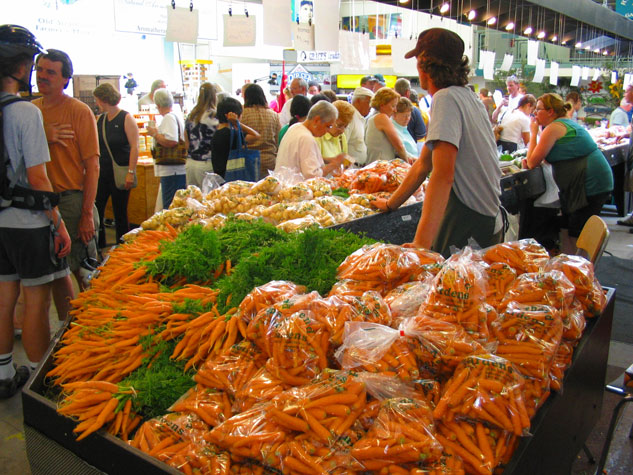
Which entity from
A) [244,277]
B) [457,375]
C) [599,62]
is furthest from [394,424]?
[599,62]

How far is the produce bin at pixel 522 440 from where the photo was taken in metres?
1.48

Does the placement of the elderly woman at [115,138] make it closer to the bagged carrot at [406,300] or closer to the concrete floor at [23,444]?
the concrete floor at [23,444]

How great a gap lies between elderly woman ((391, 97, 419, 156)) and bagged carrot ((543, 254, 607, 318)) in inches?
155

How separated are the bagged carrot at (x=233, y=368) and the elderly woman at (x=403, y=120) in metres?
4.44

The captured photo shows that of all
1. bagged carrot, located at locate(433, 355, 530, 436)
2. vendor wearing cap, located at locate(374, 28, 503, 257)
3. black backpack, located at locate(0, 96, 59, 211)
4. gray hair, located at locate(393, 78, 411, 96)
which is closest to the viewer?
bagged carrot, located at locate(433, 355, 530, 436)

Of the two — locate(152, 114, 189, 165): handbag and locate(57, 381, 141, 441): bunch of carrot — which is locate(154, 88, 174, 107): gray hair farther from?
locate(57, 381, 141, 441): bunch of carrot

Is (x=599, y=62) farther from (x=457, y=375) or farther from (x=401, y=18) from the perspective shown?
(x=457, y=375)

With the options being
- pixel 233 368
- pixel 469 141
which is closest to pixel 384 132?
pixel 469 141

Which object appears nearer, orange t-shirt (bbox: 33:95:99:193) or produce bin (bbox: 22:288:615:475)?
produce bin (bbox: 22:288:615:475)

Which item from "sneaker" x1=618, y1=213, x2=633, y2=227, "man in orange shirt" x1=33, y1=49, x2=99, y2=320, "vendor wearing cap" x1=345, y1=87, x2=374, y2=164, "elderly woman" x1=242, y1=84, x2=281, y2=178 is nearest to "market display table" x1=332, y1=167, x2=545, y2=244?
"vendor wearing cap" x1=345, y1=87, x2=374, y2=164

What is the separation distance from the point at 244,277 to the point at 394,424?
1.01m

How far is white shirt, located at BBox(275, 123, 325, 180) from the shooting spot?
14.8 ft

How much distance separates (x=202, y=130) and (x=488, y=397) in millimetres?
5029

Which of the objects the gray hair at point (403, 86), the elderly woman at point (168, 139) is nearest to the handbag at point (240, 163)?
the elderly woman at point (168, 139)
